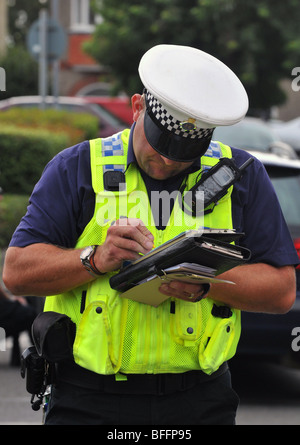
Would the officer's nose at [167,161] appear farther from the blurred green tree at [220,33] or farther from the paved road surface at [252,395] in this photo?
the blurred green tree at [220,33]

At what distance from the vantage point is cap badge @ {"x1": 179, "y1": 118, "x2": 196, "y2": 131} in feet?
8.60

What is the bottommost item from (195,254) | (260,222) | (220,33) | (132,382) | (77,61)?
(77,61)

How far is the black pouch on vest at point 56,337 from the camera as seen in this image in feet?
8.84

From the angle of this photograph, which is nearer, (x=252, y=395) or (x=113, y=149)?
(x=113, y=149)

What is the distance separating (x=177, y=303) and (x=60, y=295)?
34 cm

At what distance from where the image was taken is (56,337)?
2.69m

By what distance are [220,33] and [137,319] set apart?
2269 centimetres

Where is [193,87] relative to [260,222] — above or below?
above

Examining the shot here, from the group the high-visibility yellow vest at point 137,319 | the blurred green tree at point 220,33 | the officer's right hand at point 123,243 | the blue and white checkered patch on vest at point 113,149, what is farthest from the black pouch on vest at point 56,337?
the blurred green tree at point 220,33

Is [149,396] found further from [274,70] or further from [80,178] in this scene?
[274,70]

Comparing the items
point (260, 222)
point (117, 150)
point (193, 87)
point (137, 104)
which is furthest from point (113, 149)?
point (260, 222)

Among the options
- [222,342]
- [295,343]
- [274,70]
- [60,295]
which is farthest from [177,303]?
[274,70]

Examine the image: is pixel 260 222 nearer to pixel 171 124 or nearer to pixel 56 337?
pixel 171 124

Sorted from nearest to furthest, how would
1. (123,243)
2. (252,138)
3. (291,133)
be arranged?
1. (123,243)
2. (252,138)
3. (291,133)
